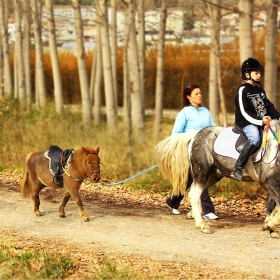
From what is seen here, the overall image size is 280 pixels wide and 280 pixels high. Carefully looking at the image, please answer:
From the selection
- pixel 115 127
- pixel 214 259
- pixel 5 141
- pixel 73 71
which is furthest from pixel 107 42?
pixel 73 71

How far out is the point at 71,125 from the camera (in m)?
17.2

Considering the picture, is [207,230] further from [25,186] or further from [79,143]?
[79,143]

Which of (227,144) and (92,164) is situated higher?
(227,144)

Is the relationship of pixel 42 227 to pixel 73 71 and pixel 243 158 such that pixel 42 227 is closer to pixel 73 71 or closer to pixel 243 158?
pixel 243 158

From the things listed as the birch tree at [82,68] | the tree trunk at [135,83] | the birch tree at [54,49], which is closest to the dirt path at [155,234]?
the tree trunk at [135,83]

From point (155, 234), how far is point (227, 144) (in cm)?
150

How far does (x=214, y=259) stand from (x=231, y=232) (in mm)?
1423

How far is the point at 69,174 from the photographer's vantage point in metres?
8.91

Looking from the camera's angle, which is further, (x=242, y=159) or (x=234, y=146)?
(x=234, y=146)

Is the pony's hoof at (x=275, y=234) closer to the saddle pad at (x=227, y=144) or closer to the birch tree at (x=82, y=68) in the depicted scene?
the saddle pad at (x=227, y=144)

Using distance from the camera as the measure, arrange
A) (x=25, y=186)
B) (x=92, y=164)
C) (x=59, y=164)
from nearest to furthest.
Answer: (x=92, y=164) < (x=59, y=164) < (x=25, y=186)

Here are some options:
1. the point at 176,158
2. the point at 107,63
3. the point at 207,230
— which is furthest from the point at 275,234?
the point at 107,63

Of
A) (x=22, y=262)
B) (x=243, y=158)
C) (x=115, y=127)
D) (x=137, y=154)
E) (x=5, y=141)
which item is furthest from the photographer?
(x=115, y=127)

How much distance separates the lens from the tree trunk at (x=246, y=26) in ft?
37.2
